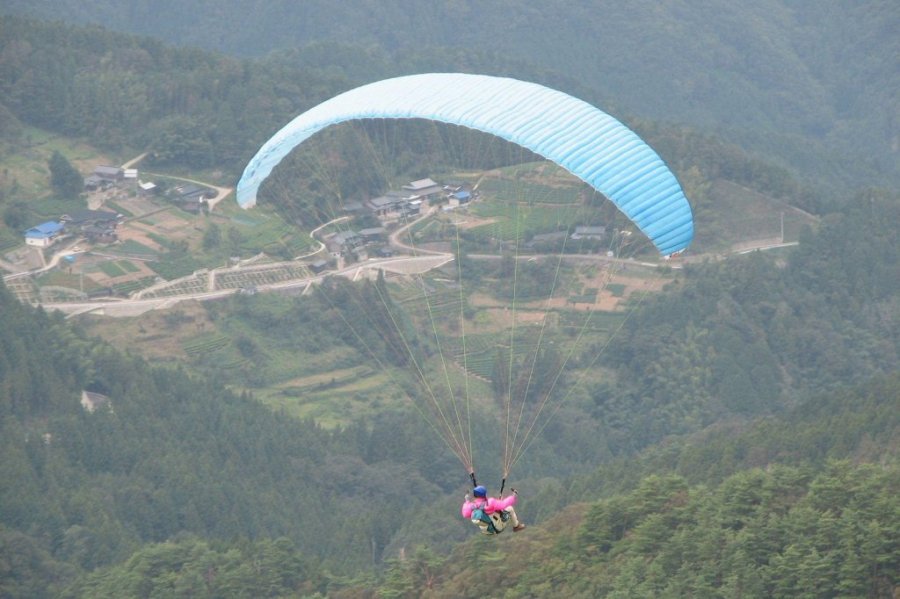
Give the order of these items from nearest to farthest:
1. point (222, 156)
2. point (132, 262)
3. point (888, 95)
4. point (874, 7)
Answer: point (132, 262)
point (222, 156)
point (888, 95)
point (874, 7)

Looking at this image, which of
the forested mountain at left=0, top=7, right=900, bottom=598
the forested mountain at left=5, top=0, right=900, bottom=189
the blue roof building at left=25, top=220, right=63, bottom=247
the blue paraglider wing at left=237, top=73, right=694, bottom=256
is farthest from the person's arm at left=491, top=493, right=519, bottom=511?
the forested mountain at left=5, top=0, right=900, bottom=189

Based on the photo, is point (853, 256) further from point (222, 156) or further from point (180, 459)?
point (180, 459)

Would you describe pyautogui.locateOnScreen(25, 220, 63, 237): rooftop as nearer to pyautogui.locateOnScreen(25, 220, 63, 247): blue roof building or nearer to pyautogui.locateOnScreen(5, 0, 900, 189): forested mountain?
pyautogui.locateOnScreen(25, 220, 63, 247): blue roof building

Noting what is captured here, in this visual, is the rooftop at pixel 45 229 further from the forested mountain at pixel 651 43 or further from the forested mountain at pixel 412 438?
the forested mountain at pixel 651 43

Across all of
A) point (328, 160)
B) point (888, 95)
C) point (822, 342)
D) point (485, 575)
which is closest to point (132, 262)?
point (328, 160)

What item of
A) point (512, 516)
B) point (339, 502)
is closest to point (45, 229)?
point (339, 502)
